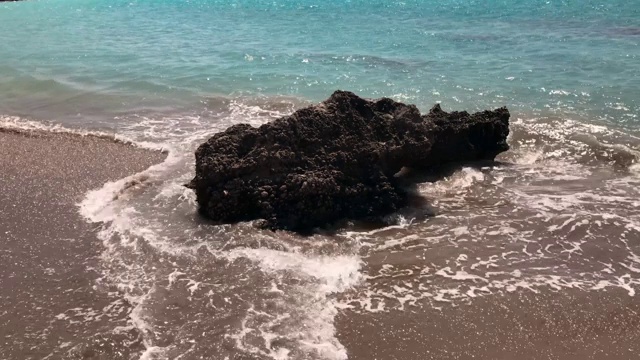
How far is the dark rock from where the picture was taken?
976 centimetres

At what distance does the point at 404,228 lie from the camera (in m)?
9.77

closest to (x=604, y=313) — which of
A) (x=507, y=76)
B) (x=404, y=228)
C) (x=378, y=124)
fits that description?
(x=404, y=228)

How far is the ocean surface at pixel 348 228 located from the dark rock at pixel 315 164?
1.62 feet

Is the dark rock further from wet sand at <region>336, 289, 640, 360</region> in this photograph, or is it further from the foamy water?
wet sand at <region>336, 289, 640, 360</region>

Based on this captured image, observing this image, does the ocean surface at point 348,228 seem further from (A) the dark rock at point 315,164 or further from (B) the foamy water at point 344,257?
(A) the dark rock at point 315,164

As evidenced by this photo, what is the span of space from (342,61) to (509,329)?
63.8ft

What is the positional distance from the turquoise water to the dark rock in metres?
7.68

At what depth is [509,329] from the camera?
713 cm

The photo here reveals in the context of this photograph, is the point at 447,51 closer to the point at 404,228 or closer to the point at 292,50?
the point at 292,50

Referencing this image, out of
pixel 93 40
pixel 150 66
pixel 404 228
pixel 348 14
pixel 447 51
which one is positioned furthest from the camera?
pixel 348 14

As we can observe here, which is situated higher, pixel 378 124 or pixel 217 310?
pixel 378 124

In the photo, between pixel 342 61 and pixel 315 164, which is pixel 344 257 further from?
pixel 342 61

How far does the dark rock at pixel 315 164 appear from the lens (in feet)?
32.0

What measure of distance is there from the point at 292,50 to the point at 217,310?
73.3 feet
